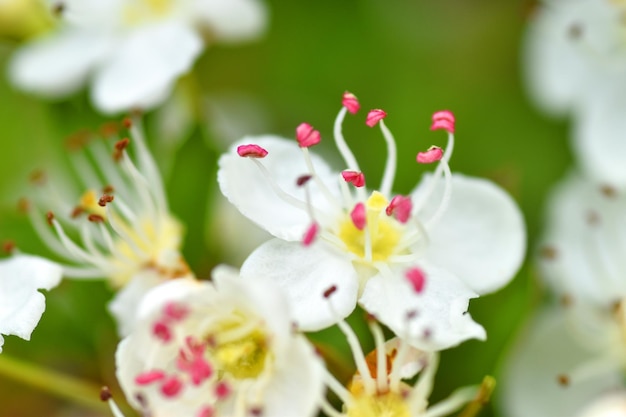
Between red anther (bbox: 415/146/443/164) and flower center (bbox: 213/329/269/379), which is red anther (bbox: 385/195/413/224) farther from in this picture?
flower center (bbox: 213/329/269/379)

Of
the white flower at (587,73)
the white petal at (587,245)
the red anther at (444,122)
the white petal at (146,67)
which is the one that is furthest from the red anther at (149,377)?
the white flower at (587,73)

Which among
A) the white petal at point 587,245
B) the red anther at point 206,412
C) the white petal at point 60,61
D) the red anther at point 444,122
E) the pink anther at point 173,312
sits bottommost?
the white petal at point 587,245

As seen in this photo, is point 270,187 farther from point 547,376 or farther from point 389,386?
point 547,376

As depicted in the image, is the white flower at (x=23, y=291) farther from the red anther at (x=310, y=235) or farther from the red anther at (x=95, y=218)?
the red anther at (x=310, y=235)

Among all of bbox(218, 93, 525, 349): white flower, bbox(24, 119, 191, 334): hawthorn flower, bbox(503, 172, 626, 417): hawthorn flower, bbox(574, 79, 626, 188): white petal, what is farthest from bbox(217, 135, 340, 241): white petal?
bbox(574, 79, 626, 188): white petal

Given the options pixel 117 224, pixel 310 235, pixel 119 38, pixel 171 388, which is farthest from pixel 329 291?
pixel 119 38
